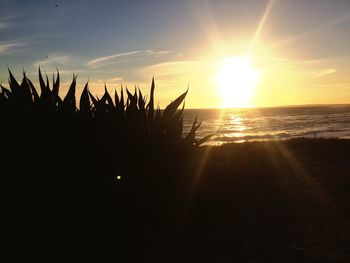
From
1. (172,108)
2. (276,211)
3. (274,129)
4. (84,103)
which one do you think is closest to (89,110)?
(84,103)

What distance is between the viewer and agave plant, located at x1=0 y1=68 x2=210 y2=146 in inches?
196

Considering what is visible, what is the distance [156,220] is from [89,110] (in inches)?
67.0

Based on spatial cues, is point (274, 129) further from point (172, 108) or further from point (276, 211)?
point (172, 108)

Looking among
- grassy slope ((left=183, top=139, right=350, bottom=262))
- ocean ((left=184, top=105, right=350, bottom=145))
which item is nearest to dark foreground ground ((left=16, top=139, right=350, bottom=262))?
grassy slope ((left=183, top=139, right=350, bottom=262))

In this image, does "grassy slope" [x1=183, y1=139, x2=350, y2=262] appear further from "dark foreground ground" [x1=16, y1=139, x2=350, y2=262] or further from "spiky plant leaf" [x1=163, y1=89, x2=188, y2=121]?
"spiky plant leaf" [x1=163, y1=89, x2=188, y2=121]

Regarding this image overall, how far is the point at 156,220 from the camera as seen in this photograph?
5.14m

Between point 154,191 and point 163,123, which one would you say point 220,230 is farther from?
point 163,123

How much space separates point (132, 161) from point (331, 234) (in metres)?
2.77

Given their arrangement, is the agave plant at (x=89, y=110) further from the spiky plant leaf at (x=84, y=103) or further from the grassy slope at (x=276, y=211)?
the grassy slope at (x=276, y=211)

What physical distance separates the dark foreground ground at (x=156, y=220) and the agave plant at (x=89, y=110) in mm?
436

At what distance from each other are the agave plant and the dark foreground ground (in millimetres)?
436

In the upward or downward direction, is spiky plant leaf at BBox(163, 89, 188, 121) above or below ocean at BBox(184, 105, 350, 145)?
above

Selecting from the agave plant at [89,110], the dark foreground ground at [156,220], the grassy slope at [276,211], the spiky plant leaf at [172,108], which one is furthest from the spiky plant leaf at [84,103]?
the grassy slope at [276,211]

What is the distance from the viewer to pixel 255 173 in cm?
942
